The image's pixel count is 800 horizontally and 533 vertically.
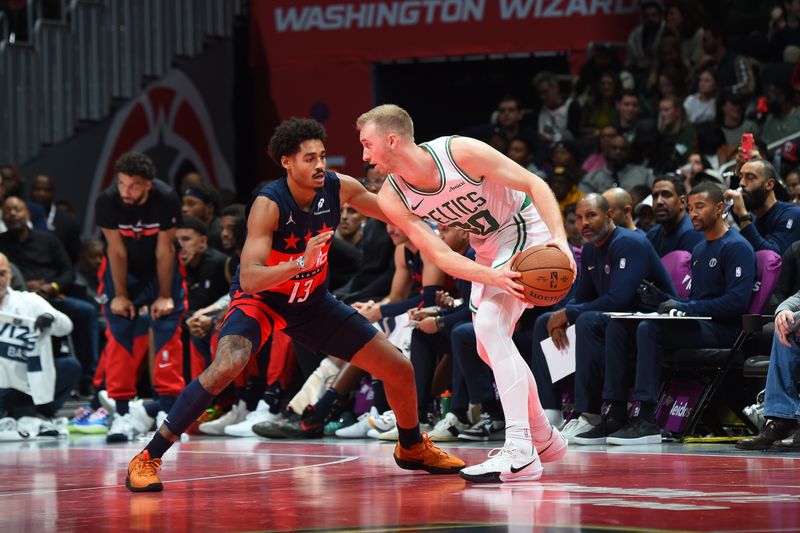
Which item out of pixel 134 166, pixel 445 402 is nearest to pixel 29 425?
pixel 134 166

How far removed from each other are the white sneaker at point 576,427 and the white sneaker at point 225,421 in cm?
317

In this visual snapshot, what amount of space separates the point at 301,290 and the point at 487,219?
1.00 m

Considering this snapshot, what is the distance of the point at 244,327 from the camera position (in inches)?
248

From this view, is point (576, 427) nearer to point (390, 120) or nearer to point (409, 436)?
point (409, 436)

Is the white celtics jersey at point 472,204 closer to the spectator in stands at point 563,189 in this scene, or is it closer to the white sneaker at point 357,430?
the white sneaker at point 357,430

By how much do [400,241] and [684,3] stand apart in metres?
6.23

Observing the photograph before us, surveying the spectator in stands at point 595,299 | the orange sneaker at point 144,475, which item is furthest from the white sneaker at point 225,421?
the orange sneaker at point 144,475

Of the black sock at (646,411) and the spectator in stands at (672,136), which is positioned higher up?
the spectator in stands at (672,136)

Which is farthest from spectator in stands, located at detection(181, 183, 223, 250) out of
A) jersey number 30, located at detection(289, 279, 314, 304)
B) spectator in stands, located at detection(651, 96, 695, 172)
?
jersey number 30, located at detection(289, 279, 314, 304)

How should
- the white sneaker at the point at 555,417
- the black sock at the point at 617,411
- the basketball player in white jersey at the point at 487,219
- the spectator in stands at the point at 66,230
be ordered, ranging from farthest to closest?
the spectator in stands at the point at 66,230 < the white sneaker at the point at 555,417 < the black sock at the point at 617,411 < the basketball player in white jersey at the point at 487,219

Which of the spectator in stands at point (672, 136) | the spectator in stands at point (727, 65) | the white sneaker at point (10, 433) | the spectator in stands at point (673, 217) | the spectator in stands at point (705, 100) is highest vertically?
the spectator in stands at point (727, 65)

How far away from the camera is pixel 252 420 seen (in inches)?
402

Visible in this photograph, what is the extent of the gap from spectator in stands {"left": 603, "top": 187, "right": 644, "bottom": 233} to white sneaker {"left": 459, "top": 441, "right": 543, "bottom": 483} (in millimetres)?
3298

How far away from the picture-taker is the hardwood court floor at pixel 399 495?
473 cm
